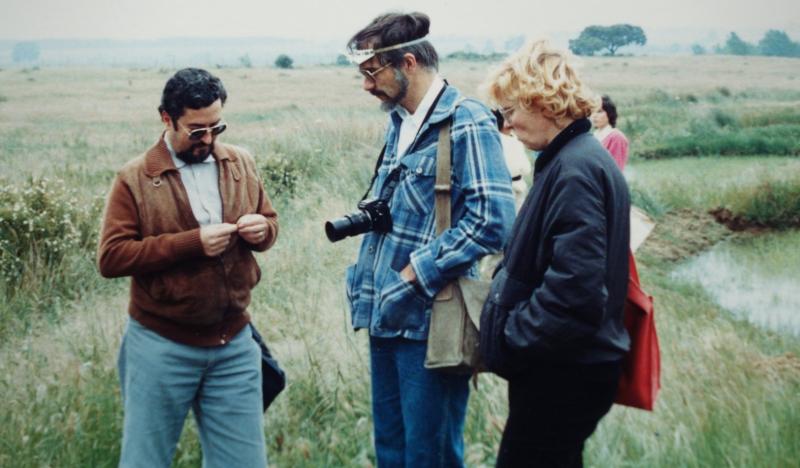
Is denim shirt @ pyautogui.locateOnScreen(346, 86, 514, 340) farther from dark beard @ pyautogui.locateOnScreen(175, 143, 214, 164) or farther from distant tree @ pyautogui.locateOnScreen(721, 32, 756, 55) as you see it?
distant tree @ pyautogui.locateOnScreen(721, 32, 756, 55)

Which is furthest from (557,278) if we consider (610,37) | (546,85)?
(610,37)

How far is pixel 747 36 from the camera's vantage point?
13.0 metres

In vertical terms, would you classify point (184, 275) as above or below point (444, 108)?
below

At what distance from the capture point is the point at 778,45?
38.5 feet

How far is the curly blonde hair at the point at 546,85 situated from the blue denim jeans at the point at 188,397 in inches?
50.9

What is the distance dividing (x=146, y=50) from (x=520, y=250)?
34.7 feet

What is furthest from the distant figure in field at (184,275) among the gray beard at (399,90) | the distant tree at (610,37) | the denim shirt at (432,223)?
the distant tree at (610,37)

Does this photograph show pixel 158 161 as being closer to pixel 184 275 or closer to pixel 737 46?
pixel 184 275

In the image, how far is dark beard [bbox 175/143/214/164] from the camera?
2549 millimetres

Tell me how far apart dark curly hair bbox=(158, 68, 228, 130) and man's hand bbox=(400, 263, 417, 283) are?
0.85 m

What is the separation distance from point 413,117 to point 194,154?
0.75 meters

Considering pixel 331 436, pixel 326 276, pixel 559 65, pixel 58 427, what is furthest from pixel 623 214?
pixel 326 276

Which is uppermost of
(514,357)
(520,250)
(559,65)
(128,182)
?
(559,65)

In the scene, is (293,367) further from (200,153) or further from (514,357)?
(514,357)
